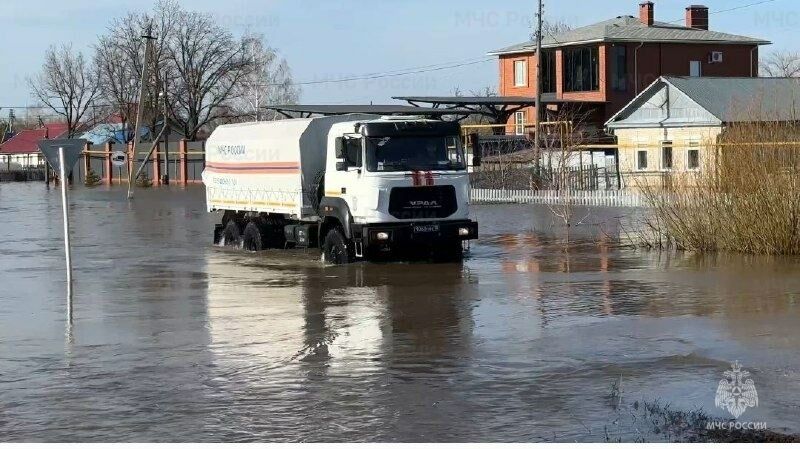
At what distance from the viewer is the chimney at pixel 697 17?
7688 centimetres

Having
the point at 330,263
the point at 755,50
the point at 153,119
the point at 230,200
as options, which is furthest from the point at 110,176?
the point at 330,263

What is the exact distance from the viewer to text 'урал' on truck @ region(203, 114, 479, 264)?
21781 mm

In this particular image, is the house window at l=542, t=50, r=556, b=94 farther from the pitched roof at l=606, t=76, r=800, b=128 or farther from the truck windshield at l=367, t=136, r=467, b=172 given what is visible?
the truck windshield at l=367, t=136, r=467, b=172

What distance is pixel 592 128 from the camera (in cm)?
6775

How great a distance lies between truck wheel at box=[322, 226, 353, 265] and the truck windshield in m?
1.59

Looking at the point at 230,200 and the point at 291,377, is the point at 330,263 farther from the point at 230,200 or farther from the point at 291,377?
the point at 291,377

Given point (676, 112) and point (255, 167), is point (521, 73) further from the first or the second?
point (255, 167)

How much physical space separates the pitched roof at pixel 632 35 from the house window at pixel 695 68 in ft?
4.61

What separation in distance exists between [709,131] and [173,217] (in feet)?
78.4

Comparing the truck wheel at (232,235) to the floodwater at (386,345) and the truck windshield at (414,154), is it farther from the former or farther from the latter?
the truck windshield at (414,154)

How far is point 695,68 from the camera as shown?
72750 millimetres

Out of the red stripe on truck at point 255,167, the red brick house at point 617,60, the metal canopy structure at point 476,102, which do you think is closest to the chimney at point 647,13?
the red brick house at point 617,60

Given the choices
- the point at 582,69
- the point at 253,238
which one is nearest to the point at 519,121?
the point at 582,69

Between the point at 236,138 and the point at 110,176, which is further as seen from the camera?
the point at 110,176
